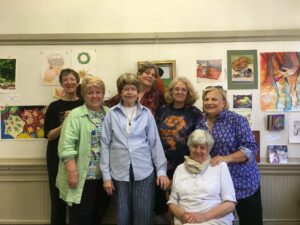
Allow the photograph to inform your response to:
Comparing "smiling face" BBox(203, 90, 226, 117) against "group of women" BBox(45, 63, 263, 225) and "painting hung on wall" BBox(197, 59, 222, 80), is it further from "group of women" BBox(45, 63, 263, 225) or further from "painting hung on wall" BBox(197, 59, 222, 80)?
"painting hung on wall" BBox(197, 59, 222, 80)

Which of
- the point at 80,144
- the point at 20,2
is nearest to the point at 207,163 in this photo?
the point at 80,144

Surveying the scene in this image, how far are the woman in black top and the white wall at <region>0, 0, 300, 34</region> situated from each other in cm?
59

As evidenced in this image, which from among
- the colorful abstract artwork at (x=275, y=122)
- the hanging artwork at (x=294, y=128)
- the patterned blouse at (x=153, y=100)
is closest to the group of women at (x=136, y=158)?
the patterned blouse at (x=153, y=100)

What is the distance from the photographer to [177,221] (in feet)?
6.66

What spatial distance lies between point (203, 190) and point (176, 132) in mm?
500

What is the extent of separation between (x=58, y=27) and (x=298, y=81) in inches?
86.3

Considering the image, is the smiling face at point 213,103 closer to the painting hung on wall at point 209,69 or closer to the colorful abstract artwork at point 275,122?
the painting hung on wall at point 209,69

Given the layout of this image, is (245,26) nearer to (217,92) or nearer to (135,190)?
(217,92)

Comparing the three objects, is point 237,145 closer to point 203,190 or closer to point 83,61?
point 203,190

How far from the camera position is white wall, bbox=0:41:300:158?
2.88 metres

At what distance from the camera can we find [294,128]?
2.88 meters

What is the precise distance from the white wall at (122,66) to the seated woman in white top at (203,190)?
0.96 meters

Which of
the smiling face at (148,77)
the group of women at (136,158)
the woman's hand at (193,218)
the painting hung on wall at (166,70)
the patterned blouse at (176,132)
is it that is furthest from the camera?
the painting hung on wall at (166,70)

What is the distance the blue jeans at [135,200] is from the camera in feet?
6.92
